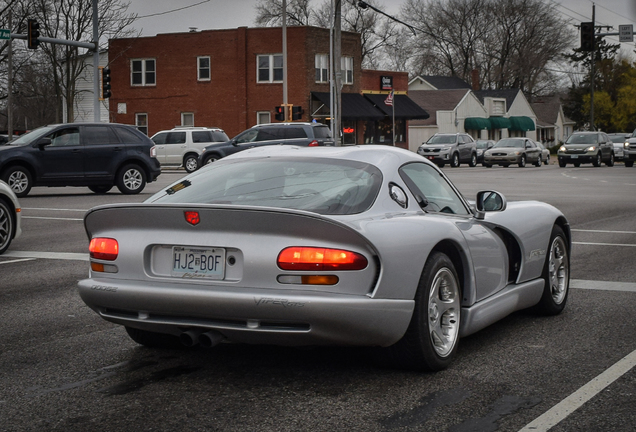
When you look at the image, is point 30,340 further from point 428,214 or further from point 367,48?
point 367,48

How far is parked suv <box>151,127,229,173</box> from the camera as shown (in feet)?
128

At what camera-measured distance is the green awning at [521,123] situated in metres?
86.8

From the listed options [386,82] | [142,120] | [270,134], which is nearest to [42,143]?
[270,134]

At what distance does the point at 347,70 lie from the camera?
56.3m

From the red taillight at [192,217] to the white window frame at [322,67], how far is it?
159ft

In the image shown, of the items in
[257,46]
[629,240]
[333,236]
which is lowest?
[629,240]

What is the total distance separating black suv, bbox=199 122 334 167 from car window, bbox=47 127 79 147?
11165mm

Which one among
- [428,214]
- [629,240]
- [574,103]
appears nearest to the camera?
[428,214]

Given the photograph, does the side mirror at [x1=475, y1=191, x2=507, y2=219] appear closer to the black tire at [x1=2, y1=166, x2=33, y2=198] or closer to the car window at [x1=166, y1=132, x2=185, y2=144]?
the black tire at [x1=2, y1=166, x2=33, y2=198]

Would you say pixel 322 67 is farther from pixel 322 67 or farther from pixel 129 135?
pixel 129 135

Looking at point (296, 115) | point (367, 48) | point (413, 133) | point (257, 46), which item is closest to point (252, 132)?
point (296, 115)

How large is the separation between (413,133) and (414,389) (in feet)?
231

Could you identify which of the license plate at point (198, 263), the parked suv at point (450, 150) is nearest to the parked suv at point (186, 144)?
the parked suv at point (450, 150)

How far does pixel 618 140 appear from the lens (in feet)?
183
